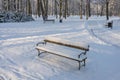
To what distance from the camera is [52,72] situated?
825 centimetres

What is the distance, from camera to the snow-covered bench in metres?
8.72

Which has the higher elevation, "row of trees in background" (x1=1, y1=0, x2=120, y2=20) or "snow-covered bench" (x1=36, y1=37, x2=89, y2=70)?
"row of trees in background" (x1=1, y1=0, x2=120, y2=20)

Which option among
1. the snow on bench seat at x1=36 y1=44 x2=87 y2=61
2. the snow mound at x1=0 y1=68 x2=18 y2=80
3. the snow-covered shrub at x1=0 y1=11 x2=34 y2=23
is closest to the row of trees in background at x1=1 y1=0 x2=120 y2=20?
the snow-covered shrub at x1=0 y1=11 x2=34 y2=23

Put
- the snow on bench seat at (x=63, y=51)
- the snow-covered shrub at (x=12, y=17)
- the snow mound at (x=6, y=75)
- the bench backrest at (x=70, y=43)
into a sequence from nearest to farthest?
the snow mound at (x=6, y=75), the snow on bench seat at (x=63, y=51), the bench backrest at (x=70, y=43), the snow-covered shrub at (x=12, y=17)

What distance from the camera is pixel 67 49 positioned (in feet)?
31.2

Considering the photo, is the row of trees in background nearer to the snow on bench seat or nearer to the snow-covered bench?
the snow-covered bench

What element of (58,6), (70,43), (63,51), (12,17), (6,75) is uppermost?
(58,6)

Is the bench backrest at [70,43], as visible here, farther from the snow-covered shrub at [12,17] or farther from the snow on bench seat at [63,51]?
the snow-covered shrub at [12,17]

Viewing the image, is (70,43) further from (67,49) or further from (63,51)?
(63,51)

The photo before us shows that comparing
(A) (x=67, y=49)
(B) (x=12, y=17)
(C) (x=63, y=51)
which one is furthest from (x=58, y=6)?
(C) (x=63, y=51)

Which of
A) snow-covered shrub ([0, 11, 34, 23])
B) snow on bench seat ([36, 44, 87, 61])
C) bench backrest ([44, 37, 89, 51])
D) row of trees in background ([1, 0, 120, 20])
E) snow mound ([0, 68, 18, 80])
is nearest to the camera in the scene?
snow mound ([0, 68, 18, 80])

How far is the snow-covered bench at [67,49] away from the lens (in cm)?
872

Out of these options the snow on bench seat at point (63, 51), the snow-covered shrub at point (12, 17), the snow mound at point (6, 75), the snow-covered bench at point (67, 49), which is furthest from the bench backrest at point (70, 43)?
the snow-covered shrub at point (12, 17)

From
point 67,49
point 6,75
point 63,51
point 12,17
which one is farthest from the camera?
point 12,17
